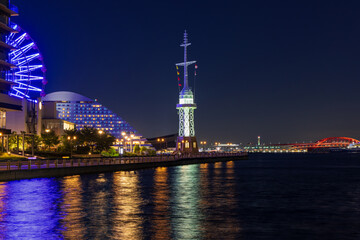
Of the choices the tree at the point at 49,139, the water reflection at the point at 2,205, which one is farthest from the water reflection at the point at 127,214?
the tree at the point at 49,139

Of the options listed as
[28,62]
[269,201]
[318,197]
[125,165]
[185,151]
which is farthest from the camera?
[185,151]

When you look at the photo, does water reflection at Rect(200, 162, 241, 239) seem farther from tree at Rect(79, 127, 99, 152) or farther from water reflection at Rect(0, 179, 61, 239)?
Result: tree at Rect(79, 127, 99, 152)

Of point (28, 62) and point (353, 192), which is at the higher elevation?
point (28, 62)

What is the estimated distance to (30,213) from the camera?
25844mm

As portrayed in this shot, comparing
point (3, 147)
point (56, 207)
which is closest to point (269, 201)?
point (56, 207)

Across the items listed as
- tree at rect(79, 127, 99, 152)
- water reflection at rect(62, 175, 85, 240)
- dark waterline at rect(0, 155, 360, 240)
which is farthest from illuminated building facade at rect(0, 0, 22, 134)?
water reflection at rect(62, 175, 85, 240)

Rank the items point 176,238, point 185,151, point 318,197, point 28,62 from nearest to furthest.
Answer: point 176,238, point 318,197, point 28,62, point 185,151

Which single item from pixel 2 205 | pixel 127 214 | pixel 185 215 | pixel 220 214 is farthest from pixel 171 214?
pixel 2 205

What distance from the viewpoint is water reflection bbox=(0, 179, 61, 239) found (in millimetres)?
20261

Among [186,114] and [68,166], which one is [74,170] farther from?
[186,114]

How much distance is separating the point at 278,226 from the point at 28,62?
87161 millimetres

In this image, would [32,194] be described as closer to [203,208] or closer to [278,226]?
[203,208]

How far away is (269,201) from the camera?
1348 inches

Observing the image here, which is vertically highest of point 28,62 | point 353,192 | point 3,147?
point 28,62
